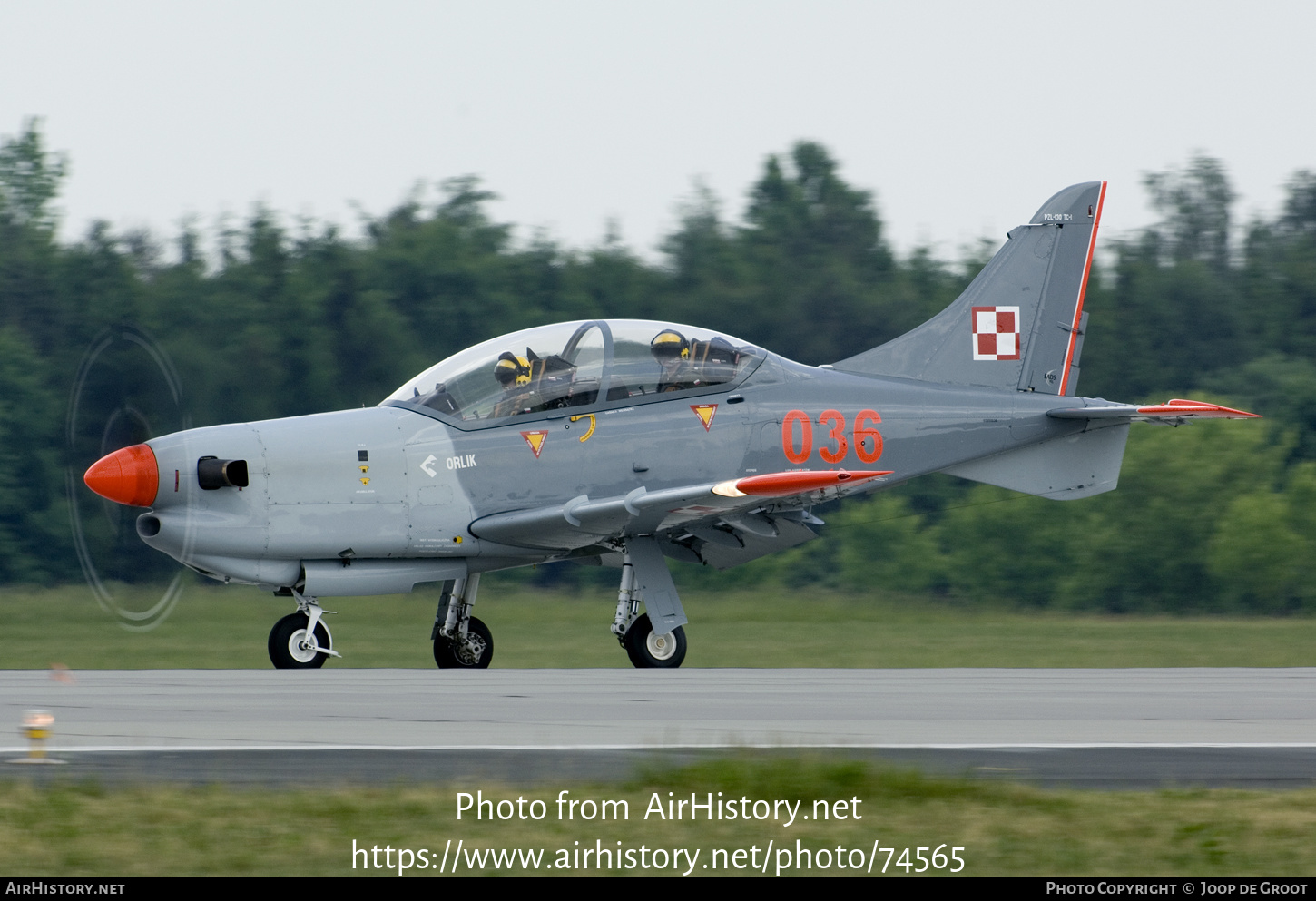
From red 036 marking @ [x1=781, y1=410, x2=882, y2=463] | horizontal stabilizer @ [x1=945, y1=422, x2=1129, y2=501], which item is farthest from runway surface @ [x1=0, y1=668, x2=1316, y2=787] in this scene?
horizontal stabilizer @ [x1=945, y1=422, x2=1129, y2=501]

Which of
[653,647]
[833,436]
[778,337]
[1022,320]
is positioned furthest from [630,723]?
[778,337]

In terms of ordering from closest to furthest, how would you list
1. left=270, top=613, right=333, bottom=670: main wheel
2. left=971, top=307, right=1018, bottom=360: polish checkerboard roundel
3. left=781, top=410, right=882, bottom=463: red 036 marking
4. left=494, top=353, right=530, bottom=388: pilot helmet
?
left=270, top=613, right=333, bottom=670: main wheel < left=494, top=353, right=530, bottom=388: pilot helmet < left=781, top=410, right=882, bottom=463: red 036 marking < left=971, top=307, right=1018, bottom=360: polish checkerboard roundel

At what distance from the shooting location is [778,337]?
123 ft

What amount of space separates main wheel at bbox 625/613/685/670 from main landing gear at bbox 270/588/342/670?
7.87ft

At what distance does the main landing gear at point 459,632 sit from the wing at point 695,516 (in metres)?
0.80

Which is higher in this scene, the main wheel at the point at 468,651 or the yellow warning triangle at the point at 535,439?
the yellow warning triangle at the point at 535,439

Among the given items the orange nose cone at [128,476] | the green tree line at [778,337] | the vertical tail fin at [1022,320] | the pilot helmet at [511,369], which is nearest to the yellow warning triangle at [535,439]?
the pilot helmet at [511,369]

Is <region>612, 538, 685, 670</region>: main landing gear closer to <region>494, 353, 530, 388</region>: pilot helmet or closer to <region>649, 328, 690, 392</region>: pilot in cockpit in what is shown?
<region>649, 328, 690, 392</region>: pilot in cockpit

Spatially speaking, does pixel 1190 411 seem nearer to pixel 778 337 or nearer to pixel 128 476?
pixel 128 476

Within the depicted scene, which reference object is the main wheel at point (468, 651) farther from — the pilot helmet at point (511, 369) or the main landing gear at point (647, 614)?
the pilot helmet at point (511, 369)

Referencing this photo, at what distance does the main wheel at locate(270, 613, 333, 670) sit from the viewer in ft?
39.6

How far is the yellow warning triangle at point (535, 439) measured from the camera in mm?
12680

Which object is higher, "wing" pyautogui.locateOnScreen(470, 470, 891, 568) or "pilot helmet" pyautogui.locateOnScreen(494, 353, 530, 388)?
"pilot helmet" pyautogui.locateOnScreen(494, 353, 530, 388)

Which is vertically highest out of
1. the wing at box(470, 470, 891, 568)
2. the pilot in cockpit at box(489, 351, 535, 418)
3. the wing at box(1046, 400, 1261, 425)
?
the pilot in cockpit at box(489, 351, 535, 418)
